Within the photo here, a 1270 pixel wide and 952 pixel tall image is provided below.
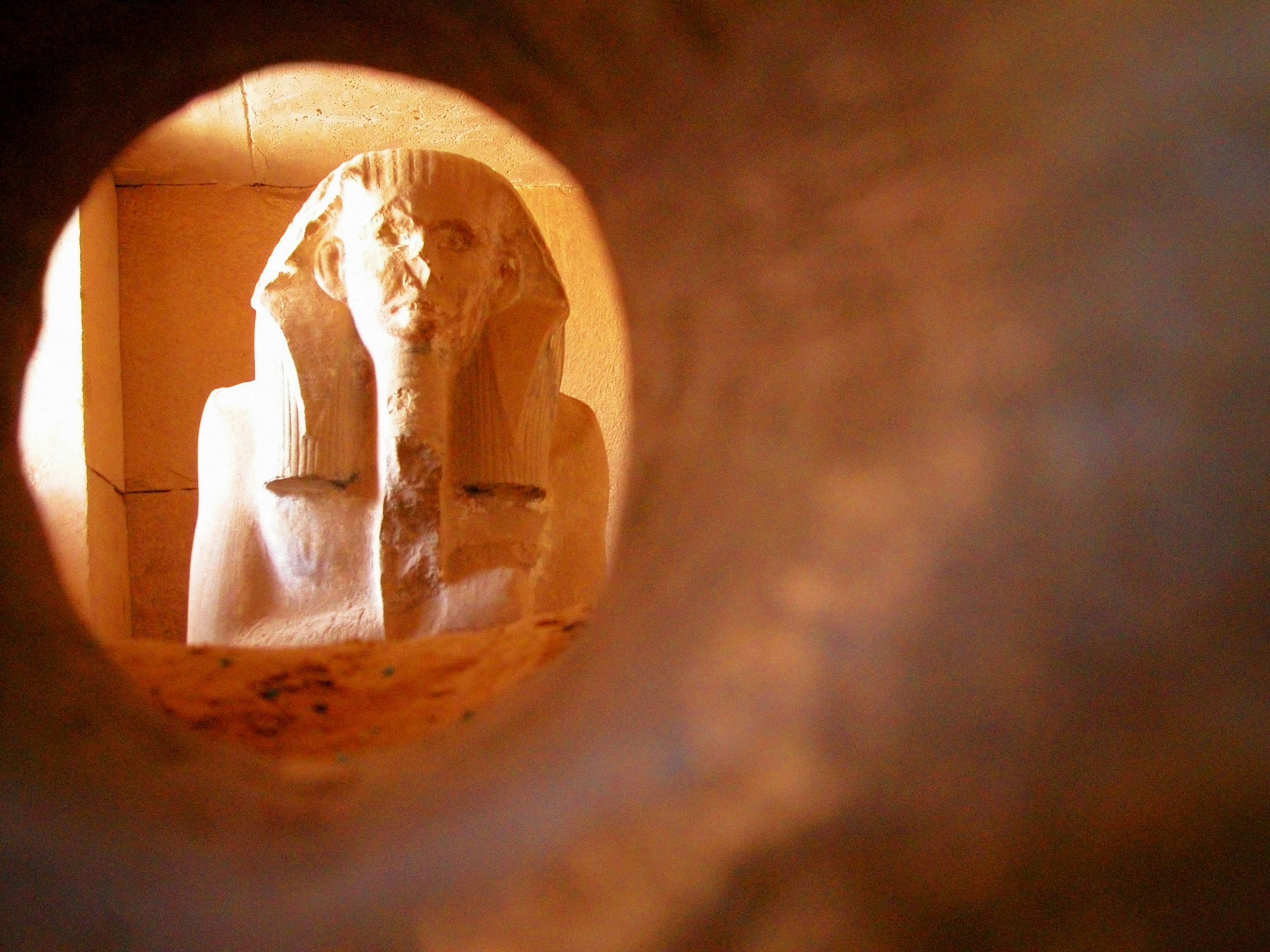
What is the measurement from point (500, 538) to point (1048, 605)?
2143 millimetres

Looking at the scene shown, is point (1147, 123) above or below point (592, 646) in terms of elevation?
above

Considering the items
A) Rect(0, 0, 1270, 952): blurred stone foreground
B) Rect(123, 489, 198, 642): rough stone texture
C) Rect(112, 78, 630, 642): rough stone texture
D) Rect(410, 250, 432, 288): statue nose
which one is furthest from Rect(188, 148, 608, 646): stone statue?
Rect(123, 489, 198, 642): rough stone texture

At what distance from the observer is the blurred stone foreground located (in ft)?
2.76

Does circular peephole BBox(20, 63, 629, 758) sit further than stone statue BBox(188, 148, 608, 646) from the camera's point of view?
No

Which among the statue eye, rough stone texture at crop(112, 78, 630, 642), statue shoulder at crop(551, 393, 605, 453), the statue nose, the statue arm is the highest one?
rough stone texture at crop(112, 78, 630, 642)

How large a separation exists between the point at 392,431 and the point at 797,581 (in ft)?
6.29

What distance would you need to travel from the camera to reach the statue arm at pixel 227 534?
2865 millimetres

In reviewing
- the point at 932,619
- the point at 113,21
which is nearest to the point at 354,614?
the point at 113,21

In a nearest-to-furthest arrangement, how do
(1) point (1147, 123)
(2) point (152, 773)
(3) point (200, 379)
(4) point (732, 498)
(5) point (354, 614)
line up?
(1) point (1147, 123), (4) point (732, 498), (2) point (152, 773), (5) point (354, 614), (3) point (200, 379)

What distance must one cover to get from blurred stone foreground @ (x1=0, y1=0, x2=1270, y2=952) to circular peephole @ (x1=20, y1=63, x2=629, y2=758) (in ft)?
0.95

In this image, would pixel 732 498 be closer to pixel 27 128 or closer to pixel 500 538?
pixel 27 128

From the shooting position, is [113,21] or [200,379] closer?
[113,21]

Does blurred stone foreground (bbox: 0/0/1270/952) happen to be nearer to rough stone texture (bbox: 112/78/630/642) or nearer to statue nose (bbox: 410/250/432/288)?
statue nose (bbox: 410/250/432/288)

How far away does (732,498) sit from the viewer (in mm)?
1187
